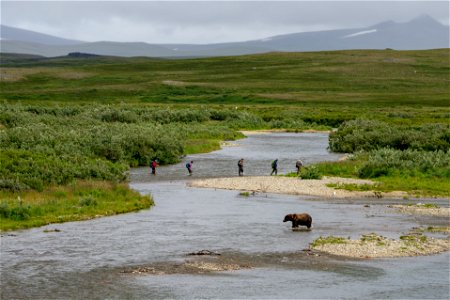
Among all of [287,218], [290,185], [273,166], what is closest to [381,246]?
[287,218]

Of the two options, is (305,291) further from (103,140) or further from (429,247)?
(103,140)

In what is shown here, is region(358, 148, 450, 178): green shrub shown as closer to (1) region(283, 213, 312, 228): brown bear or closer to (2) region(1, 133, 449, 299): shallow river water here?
(2) region(1, 133, 449, 299): shallow river water

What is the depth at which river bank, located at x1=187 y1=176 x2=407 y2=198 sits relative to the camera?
46812mm

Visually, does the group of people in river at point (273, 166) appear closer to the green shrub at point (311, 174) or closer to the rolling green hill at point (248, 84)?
the green shrub at point (311, 174)

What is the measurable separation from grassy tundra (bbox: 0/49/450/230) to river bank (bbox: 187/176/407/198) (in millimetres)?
1838

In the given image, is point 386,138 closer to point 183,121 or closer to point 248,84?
point 183,121

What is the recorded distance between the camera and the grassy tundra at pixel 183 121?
43594 millimetres

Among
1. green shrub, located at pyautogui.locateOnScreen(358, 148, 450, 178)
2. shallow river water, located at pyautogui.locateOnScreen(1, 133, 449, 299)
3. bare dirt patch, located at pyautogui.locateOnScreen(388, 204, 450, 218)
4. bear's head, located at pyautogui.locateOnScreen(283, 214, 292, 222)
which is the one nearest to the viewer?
shallow river water, located at pyautogui.locateOnScreen(1, 133, 449, 299)

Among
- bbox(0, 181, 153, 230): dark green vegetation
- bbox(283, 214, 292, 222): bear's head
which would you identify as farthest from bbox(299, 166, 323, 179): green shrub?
bbox(283, 214, 292, 222): bear's head

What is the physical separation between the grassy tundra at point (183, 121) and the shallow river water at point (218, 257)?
328cm

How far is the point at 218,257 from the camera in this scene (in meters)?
30.8

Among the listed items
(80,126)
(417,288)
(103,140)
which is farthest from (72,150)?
(417,288)

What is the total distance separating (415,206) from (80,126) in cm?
4215

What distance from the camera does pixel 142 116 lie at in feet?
328
